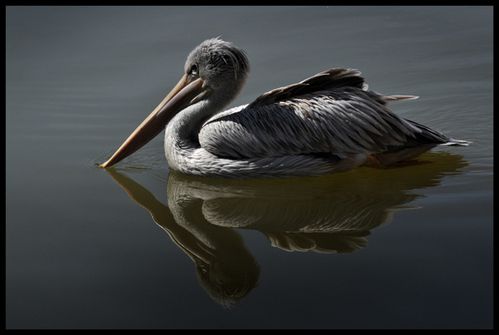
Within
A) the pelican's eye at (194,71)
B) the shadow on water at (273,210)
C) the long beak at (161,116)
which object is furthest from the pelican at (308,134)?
the long beak at (161,116)

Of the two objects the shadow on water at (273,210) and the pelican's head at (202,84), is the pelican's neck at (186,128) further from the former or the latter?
the shadow on water at (273,210)

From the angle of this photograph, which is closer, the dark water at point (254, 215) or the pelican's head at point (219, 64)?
the dark water at point (254, 215)

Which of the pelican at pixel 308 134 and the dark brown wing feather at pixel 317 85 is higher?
the dark brown wing feather at pixel 317 85

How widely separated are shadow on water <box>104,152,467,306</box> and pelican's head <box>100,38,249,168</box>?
36cm

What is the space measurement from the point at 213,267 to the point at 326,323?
0.87 m

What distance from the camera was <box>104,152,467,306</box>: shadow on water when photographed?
165 inches

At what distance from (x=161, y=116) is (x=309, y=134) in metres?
1.28

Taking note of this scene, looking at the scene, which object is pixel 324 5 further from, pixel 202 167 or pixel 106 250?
pixel 106 250

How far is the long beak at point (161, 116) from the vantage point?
6.00 metres

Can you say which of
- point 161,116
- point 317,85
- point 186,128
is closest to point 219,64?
point 186,128

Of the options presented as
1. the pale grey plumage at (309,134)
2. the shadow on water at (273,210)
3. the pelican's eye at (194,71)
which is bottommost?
the shadow on water at (273,210)

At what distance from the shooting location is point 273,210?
4.93 m

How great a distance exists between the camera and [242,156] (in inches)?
221

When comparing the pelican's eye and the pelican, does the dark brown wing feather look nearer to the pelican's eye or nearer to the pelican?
the pelican
